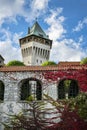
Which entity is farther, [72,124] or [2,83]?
[2,83]

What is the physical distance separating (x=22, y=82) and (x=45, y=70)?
2052 millimetres

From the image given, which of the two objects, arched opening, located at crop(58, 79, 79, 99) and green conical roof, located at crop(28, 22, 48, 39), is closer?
arched opening, located at crop(58, 79, 79, 99)

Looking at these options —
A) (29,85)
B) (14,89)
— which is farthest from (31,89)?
(14,89)

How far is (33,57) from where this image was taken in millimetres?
78562

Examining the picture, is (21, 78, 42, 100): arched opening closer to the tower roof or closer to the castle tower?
the castle tower

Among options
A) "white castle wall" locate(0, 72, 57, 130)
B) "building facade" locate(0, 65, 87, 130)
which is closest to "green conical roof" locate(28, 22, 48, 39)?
"building facade" locate(0, 65, 87, 130)

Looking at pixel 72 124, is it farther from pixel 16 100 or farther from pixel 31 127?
pixel 16 100

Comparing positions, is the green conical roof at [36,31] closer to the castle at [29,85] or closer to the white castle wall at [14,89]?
the castle at [29,85]

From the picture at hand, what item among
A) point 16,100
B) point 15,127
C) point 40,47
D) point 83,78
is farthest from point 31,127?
point 40,47

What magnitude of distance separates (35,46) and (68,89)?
5422 centimetres

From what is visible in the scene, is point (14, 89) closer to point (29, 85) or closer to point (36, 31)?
point (29, 85)

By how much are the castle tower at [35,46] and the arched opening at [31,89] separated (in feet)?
172

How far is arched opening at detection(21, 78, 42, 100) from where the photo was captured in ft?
77.6

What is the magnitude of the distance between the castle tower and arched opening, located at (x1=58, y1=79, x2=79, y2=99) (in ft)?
175
